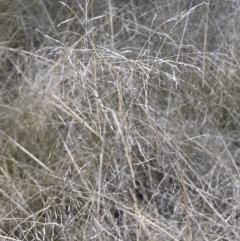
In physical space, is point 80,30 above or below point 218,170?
above

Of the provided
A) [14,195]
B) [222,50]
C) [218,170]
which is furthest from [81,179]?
[222,50]

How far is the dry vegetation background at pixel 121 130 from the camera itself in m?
1.50

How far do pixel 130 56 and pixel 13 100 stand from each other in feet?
1.40

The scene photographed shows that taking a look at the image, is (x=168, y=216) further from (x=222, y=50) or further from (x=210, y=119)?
(x=222, y=50)

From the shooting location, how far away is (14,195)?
65.1 inches

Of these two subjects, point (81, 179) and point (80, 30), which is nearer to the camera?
point (81, 179)

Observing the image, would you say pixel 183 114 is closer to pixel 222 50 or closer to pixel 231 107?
pixel 231 107

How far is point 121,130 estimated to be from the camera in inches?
62.6

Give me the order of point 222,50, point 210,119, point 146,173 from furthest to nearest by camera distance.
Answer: point 222,50 → point 210,119 → point 146,173

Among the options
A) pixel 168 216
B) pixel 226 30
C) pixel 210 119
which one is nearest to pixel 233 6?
pixel 226 30

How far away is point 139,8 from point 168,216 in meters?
0.94

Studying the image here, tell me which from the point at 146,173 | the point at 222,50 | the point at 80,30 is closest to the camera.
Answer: the point at 146,173

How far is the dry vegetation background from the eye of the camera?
1505 mm

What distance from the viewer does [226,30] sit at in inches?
86.1
